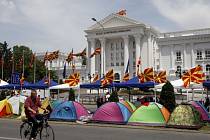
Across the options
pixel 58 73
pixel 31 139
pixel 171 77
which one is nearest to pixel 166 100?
pixel 31 139

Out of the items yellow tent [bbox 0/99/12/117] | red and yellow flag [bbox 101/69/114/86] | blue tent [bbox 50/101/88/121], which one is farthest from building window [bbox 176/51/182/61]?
blue tent [bbox 50/101/88/121]

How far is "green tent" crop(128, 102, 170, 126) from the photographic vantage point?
715 inches

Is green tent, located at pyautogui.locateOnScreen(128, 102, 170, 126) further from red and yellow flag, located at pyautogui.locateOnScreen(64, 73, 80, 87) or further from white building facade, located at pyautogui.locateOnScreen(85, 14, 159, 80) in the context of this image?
white building facade, located at pyautogui.locateOnScreen(85, 14, 159, 80)

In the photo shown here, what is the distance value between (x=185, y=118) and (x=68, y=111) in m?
7.10

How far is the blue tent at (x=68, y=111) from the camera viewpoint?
20.6 meters

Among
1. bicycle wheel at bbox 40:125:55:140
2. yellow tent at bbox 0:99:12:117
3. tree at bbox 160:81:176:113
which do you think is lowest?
A: yellow tent at bbox 0:99:12:117

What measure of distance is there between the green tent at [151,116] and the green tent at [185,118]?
32.0 inches

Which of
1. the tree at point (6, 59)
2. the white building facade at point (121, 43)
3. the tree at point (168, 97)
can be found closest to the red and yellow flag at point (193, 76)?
the tree at point (168, 97)

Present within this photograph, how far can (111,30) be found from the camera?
98.9 m

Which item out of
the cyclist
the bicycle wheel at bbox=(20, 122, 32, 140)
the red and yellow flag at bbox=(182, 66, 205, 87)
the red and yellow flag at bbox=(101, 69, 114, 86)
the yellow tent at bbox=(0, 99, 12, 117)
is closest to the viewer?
the cyclist

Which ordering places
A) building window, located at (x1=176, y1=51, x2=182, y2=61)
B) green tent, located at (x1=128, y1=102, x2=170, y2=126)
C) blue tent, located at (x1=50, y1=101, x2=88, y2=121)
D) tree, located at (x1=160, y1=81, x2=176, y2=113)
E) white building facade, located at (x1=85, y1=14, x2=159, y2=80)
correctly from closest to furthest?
1. green tent, located at (x1=128, y1=102, x2=170, y2=126)
2. blue tent, located at (x1=50, y1=101, x2=88, y2=121)
3. tree, located at (x1=160, y1=81, x2=176, y2=113)
4. building window, located at (x1=176, y1=51, x2=182, y2=61)
5. white building facade, located at (x1=85, y1=14, x2=159, y2=80)

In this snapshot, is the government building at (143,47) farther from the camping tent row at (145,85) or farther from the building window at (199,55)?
the camping tent row at (145,85)

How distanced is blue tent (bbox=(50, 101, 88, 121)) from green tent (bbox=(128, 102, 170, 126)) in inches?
145

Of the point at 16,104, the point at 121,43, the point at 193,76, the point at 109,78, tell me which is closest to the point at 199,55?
the point at 121,43
